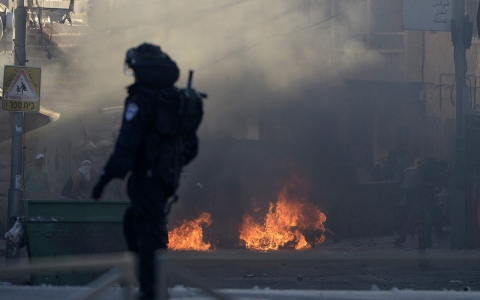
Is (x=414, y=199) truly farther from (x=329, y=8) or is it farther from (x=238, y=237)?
(x=329, y=8)

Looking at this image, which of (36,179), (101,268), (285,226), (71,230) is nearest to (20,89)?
(36,179)

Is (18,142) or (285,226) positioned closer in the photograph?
(18,142)

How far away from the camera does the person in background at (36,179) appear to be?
37.2 ft

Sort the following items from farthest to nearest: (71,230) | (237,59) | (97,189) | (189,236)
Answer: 1. (237,59)
2. (189,236)
3. (71,230)
4. (97,189)

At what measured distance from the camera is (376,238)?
13.3 m

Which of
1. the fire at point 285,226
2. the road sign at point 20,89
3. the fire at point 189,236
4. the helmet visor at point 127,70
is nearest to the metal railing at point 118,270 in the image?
the helmet visor at point 127,70

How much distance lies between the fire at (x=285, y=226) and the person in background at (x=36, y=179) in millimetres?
3340

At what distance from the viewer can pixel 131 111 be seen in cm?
364

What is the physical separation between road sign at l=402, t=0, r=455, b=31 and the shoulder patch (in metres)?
9.29

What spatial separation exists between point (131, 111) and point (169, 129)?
235mm

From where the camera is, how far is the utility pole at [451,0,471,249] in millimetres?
11656

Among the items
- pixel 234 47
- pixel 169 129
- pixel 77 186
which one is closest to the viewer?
pixel 169 129

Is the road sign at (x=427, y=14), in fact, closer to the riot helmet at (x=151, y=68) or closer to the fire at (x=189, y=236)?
the fire at (x=189, y=236)

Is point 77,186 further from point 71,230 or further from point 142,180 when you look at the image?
point 142,180
